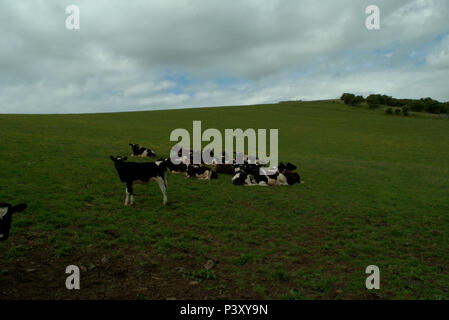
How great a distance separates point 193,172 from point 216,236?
309 inches

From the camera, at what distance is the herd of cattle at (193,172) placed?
413 inches

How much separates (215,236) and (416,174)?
1915 centimetres

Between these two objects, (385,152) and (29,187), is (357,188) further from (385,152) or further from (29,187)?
(385,152)

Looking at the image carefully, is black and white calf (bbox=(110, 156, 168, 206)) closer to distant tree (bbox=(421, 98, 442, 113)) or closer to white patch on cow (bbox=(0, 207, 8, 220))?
white patch on cow (bbox=(0, 207, 8, 220))

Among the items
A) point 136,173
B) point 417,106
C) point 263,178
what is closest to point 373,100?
point 417,106

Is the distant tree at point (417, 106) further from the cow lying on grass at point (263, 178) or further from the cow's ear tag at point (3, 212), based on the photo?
the cow's ear tag at point (3, 212)

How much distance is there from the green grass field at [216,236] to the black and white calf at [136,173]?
0.60 m

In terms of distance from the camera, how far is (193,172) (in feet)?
51.8

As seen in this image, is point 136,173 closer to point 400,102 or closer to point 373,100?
point 373,100

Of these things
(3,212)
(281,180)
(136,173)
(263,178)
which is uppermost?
(136,173)

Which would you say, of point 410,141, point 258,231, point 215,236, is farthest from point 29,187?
point 410,141

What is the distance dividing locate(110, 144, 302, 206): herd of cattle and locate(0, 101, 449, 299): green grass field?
65cm

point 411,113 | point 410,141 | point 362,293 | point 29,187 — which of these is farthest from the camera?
point 411,113

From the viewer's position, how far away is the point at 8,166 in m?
13.8
